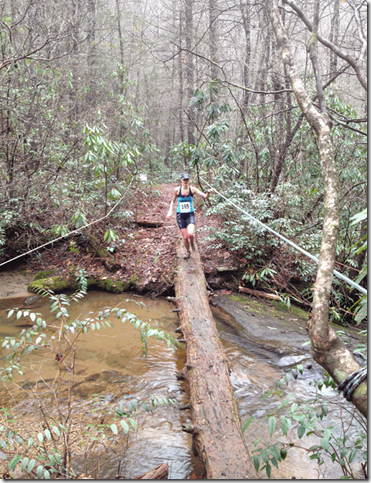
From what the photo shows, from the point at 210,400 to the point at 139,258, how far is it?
5205 millimetres

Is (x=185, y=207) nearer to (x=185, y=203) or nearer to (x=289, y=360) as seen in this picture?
(x=185, y=203)

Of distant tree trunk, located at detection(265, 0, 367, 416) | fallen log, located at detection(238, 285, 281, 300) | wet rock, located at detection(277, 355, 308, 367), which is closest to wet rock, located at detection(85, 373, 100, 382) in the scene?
wet rock, located at detection(277, 355, 308, 367)

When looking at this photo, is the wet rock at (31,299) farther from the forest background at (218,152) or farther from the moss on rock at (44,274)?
the forest background at (218,152)

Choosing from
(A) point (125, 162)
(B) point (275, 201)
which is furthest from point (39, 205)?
(B) point (275, 201)

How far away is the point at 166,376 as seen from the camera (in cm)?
438

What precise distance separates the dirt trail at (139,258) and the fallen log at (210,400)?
2063 millimetres

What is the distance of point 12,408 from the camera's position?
355 cm

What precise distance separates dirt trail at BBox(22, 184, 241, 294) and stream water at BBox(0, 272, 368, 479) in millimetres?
581

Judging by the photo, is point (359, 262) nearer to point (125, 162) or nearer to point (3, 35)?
point (125, 162)

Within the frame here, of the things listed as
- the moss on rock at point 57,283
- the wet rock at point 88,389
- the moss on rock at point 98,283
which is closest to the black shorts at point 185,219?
the moss on rock at point 98,283

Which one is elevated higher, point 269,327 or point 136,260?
point 136,260

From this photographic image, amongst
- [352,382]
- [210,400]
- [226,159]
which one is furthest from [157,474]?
[226,159]

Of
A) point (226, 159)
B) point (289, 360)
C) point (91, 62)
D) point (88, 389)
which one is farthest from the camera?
point (91, 62)

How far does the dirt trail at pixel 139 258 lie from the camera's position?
723 cm
